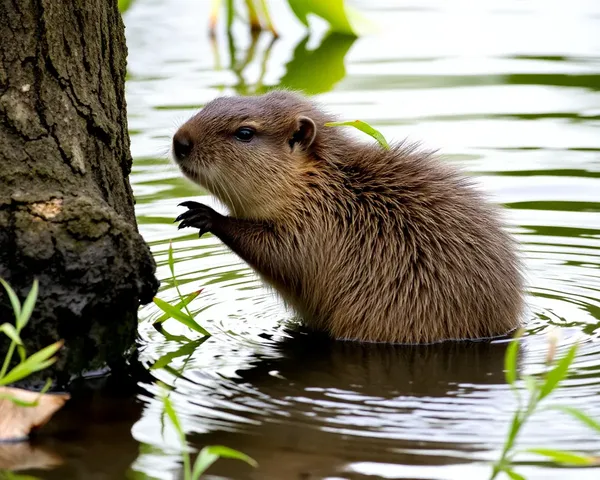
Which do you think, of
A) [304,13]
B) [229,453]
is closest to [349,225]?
[229,453]

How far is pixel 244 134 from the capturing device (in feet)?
20.2

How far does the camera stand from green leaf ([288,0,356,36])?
11555 millimetres

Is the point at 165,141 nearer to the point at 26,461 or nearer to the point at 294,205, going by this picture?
the point at 294,205

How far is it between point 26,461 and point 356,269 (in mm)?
2122

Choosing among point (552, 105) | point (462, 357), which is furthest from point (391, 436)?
point (552, 105)

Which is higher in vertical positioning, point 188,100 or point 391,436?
point 188,100

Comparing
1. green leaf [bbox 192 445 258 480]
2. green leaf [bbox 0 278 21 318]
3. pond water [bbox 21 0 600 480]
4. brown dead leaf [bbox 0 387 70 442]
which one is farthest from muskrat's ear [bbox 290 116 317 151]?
green leaf [bbox 192 445 258 480]

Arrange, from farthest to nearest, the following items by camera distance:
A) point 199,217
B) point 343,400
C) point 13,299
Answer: point 199,217, point 343,400, point 13,299

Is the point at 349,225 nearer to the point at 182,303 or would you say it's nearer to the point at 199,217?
the point at 199,217

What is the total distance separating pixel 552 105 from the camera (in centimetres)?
1021

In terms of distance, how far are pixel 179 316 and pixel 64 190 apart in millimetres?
858

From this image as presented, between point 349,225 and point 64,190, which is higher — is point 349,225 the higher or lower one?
the lower one

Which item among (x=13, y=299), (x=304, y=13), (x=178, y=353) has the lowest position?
(x=178, y=353)

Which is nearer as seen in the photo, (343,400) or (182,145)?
(343,400)
